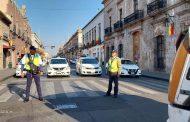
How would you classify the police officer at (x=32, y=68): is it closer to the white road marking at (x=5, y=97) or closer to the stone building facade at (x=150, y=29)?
the white road marking at (x=5, y=97)

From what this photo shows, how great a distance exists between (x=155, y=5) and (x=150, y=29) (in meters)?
2.78

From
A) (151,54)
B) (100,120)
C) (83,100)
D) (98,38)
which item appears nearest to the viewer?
(100,120)

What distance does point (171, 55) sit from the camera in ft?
73.5

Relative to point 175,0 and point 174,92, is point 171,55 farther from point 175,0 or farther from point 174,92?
point 174,92

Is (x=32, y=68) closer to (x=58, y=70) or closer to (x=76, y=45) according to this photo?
(x=58, y=70)

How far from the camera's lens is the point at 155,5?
24.5 meters

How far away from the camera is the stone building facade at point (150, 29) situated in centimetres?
2158

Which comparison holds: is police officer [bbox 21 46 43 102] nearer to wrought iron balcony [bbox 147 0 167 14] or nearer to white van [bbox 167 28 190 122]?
white van [bbox 167 28 190 122]

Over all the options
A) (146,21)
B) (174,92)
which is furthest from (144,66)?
(174,92)

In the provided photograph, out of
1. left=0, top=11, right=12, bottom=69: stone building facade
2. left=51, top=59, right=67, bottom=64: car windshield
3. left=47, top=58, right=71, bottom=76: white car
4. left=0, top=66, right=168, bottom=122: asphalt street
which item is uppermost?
left=0, top=11, right=12, bottom=69: stone building facade

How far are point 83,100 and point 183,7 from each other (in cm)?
1381

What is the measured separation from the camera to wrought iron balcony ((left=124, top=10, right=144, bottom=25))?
2866 cm

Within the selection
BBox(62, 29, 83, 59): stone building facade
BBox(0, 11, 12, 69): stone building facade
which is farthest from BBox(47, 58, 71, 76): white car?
BBox(62, 29, 83, 59): stone building facade

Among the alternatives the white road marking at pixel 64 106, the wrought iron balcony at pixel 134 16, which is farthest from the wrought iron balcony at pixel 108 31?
the white road marking at pixel 64 106
